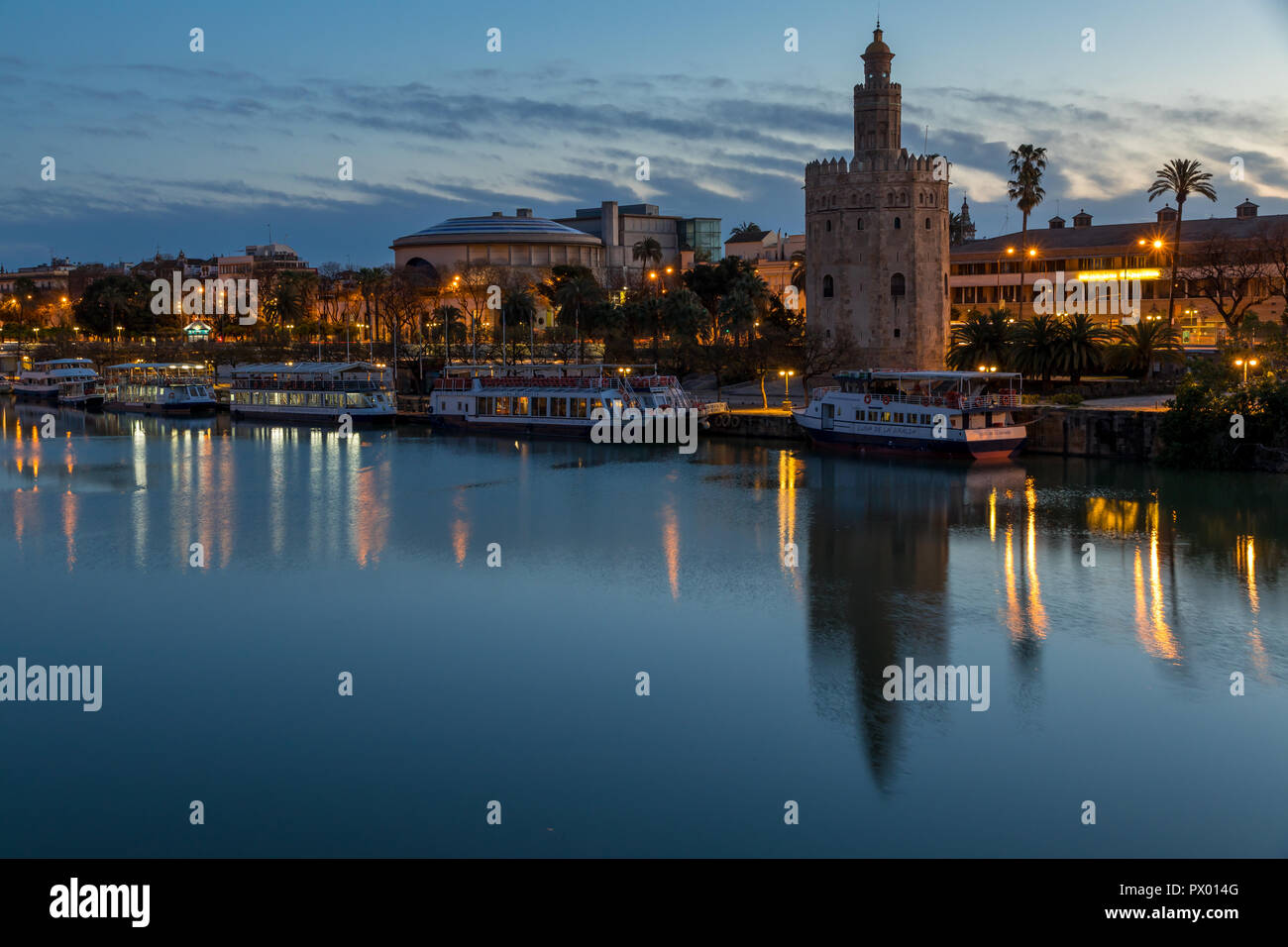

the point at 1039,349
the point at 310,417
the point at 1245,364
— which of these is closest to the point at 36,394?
the point at 310,417

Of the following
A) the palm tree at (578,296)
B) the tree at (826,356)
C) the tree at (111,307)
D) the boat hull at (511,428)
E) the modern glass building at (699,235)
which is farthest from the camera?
the modern glass building at (699,235)

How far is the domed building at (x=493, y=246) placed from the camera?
128 metres

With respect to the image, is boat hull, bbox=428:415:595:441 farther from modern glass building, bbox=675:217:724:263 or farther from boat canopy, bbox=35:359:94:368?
modern glass building, bbox=675:217:724:263

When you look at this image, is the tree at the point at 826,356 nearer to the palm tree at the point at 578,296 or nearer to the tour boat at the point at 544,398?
the tour boat at the point at 544,398

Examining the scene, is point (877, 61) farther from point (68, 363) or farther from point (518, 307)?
point (68, 363)

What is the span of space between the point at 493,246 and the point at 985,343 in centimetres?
8112

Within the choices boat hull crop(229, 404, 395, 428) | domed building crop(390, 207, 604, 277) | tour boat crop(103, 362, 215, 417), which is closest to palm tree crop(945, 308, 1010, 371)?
boat hull crop(229, 404, 395, 428)

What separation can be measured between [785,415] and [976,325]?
9.27 meters

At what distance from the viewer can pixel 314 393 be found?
236ft

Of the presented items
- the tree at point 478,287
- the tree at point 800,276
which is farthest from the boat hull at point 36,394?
the tree at point 800,276

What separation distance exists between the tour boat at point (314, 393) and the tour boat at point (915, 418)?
86.8 feet
